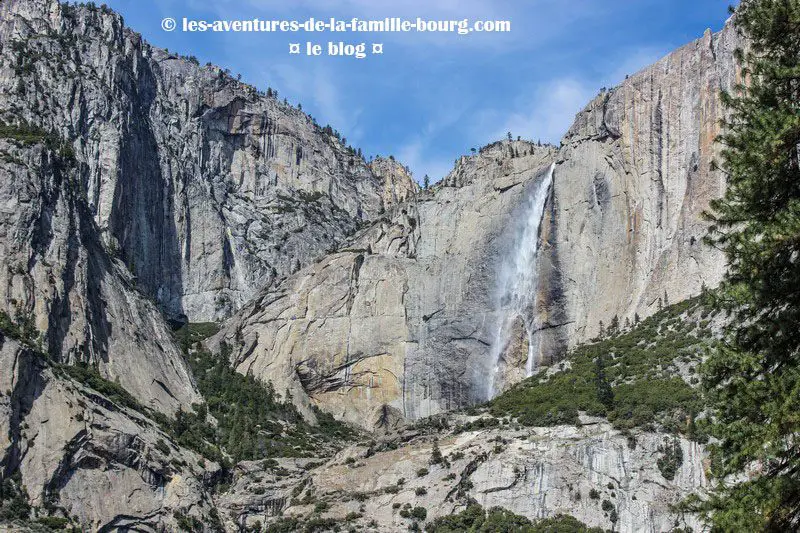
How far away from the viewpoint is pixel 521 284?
107 meters

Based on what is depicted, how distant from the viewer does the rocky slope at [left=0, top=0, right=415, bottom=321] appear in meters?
126

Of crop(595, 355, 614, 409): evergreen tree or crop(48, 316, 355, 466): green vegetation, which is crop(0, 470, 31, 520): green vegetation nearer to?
crop(48, 316, 355, 466): green vegetation

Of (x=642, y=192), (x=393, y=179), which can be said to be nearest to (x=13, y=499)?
(x=642, y=192)

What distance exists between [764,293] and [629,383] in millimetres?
62922

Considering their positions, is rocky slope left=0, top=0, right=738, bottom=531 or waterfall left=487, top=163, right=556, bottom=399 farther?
waterfall left=487, top=163, right=556, bottom=399

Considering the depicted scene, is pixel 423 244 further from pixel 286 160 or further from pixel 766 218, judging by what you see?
pixel 766 218

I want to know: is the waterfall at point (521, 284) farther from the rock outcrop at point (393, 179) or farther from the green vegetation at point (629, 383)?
the rock outcrop at point (393, 179)

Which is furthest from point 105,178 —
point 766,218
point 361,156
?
point 766,218

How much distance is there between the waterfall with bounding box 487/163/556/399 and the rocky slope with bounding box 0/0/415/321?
37869 millimetres

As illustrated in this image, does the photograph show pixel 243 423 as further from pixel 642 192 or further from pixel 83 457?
pixel 642 192

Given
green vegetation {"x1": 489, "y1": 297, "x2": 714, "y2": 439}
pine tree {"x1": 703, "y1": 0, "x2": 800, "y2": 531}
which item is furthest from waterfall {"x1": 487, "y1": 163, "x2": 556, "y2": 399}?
pine tree {"x1": 703, "y1": 0, "x2": 800, "y2": 531}

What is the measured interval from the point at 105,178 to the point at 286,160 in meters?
43.2

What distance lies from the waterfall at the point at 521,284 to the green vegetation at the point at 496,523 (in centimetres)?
2953

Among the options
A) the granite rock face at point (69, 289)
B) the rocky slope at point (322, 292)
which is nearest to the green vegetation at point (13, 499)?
the rocky slope at point (322, 292)
